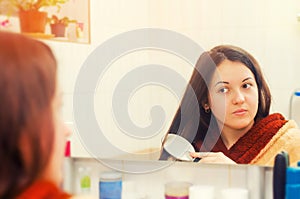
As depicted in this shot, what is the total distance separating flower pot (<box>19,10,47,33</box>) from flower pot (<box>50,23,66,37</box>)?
3cm

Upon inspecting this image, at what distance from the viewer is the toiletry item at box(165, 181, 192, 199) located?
48.2 inches

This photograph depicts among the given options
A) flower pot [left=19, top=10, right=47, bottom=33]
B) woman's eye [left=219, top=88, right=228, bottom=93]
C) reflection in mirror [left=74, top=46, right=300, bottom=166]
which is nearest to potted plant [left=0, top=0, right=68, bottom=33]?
flower pot [left=19, top=10, right=47, bottom=33]

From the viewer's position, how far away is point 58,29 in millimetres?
1367

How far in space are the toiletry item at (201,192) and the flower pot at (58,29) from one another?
0.63 meters

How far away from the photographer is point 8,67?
1.99ft

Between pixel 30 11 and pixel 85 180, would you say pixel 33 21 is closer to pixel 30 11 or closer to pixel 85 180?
pixel 30 11

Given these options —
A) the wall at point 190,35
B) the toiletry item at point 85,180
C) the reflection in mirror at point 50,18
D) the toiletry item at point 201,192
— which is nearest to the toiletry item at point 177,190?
the toiletry item at point 201,192

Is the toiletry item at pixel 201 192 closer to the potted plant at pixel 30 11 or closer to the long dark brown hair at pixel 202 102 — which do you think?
the long dark brown hair at pixel 202 102

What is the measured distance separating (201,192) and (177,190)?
0.08 metres

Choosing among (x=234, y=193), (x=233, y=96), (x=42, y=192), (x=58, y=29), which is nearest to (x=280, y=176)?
(x=234, y=193)

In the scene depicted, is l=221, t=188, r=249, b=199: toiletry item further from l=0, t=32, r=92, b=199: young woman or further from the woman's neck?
l=0, t=32, r=92, b=199: young woman

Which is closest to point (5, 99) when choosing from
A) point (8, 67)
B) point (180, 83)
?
point (8, 67)

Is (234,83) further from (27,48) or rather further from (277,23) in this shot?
(27,48)

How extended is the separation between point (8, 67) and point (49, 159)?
0.16 meters
